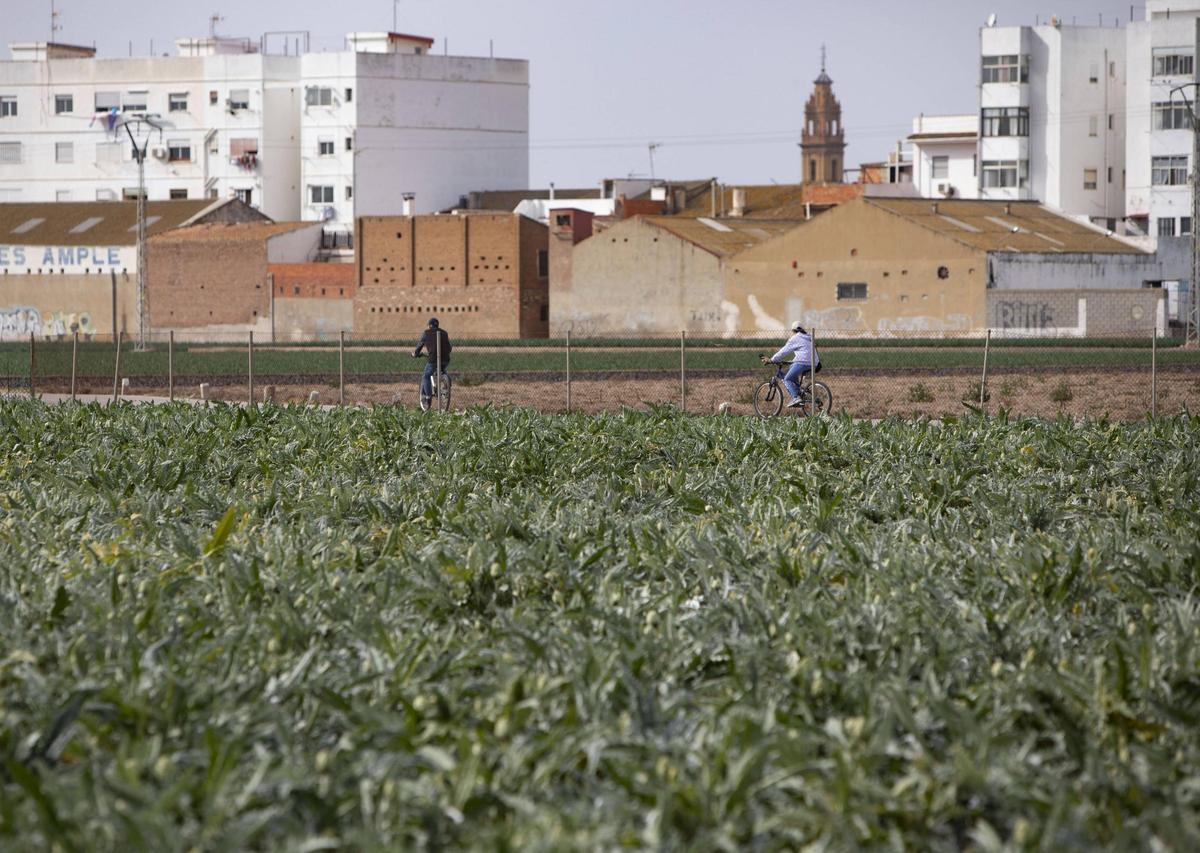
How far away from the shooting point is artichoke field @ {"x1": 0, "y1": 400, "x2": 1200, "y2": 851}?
5.13m

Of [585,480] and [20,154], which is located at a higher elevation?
[20,154]

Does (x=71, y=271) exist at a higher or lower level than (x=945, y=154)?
lower

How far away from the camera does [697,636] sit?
23.3ft

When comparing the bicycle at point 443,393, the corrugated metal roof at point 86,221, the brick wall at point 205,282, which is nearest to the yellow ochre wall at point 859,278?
the brick wall at point 205,282

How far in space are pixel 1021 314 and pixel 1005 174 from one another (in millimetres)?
31074

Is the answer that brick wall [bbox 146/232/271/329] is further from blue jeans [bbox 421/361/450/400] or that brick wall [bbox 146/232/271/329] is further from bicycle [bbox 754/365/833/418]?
bicycle [bbox 754/365/833/418]

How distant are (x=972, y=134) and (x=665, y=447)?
294 feet

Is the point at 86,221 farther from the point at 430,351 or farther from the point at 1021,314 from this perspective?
the point at 430,351

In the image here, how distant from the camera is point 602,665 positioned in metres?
6.43

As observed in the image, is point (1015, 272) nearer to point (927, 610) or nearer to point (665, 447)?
point (665, 447)

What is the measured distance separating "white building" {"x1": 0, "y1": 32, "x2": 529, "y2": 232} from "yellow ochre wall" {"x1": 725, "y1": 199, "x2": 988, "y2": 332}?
112 ft

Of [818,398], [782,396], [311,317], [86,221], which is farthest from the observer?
[86,221]

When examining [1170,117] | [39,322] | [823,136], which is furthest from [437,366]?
[823,136]

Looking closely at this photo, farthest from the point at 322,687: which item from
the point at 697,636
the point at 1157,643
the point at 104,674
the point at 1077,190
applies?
the point at 1077,190
